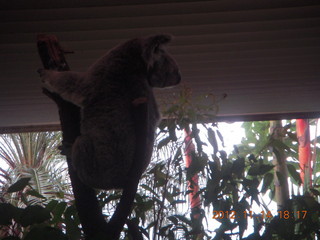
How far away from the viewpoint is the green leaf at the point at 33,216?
193cm

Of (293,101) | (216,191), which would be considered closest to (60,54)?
(216,191)

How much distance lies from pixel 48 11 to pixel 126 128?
1313mm

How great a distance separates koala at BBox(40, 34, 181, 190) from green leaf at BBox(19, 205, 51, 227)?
28 cm

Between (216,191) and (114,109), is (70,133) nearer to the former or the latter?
(114,109)

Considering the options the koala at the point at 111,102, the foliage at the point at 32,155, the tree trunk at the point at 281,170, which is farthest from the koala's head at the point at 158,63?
the foliage at the point at 32,155

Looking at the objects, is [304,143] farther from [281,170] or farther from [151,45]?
[151,45]

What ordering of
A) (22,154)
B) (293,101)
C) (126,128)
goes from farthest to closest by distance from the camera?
(22,154) → (293,101) → (126,128)

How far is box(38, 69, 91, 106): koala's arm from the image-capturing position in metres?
2.17

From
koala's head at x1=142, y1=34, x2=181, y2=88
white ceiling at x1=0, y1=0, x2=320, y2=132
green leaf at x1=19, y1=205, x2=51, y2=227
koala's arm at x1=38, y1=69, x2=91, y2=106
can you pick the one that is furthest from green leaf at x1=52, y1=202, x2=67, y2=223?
white ceiling at x1=0, y1=0, x2=320, y2=132

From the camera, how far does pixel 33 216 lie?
1.93m

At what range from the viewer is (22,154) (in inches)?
293

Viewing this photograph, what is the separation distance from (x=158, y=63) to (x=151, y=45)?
0.53ft

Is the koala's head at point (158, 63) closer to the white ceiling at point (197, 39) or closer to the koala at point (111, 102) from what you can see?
the koala at point (111, 102)
